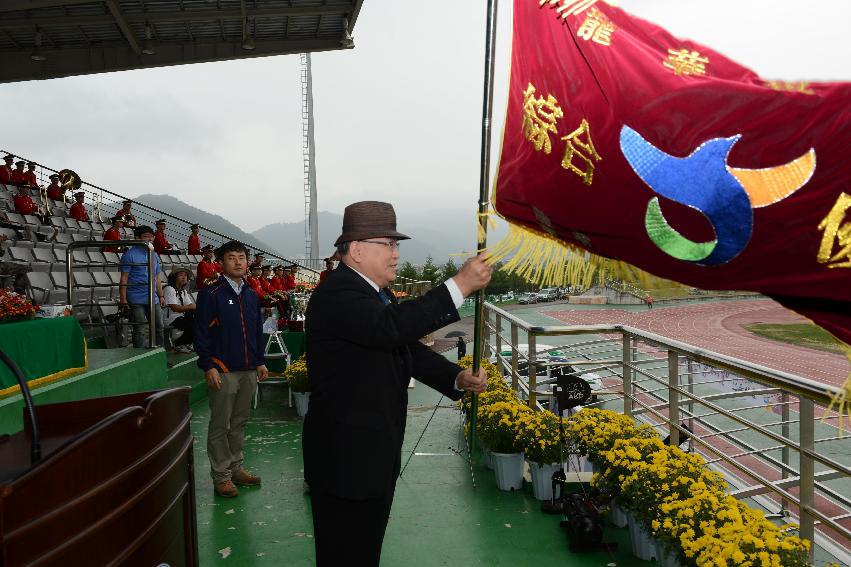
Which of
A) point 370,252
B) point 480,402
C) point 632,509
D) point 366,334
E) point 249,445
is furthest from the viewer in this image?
point 249,445

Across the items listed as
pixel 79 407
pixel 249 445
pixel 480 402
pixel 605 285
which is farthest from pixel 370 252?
pixel 249 445

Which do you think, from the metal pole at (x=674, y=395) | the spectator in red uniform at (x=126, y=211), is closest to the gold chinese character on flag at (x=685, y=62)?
the metal pole at (x=674, y=395)

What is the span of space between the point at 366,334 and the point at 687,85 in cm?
113

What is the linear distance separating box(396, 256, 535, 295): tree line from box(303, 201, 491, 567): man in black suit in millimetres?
113

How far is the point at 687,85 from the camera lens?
4.58 feet

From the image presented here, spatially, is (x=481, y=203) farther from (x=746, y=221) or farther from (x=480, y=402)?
(x=480, y=402)

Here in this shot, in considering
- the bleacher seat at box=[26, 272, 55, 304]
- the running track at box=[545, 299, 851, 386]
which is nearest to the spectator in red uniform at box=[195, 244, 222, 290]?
the bleacher seat at box=[26, 272, 55, 304]

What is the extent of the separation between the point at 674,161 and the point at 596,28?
17.0 inches

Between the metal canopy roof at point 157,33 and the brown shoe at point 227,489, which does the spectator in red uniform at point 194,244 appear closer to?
the metal canopy roof at point 157,33

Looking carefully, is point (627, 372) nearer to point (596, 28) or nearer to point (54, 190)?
point (596, 28)

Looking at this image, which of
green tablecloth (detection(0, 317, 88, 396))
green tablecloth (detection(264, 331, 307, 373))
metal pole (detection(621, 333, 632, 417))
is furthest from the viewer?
green tablecloth (detection(264, 331, 307, 373))

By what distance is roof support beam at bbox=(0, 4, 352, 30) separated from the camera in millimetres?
9867

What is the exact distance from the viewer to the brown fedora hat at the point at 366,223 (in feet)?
6.72

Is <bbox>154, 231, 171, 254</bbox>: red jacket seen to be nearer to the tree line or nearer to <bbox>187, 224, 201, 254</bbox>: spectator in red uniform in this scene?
<bbox>187, 224, 201, 254</bbox>: spectator in red uniform
